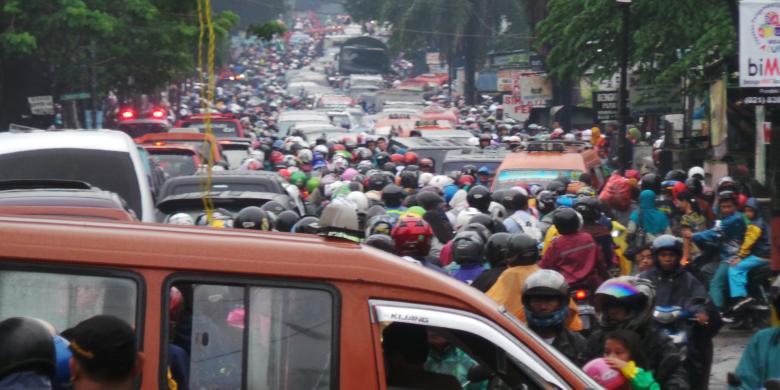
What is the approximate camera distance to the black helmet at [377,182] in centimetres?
1809

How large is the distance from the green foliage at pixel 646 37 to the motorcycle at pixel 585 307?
524 inches

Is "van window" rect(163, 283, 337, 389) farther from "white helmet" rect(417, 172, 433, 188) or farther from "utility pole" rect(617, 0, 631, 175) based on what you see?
"utility pole" rect(617, 0, 631, 175)

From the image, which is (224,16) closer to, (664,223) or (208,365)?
(664,223)

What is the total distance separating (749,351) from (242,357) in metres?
2.52

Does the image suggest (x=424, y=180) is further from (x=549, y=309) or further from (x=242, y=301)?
(x=242, y=301)

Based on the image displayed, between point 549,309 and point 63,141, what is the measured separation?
21.7 feet

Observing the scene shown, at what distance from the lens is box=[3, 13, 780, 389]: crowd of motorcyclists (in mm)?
7086

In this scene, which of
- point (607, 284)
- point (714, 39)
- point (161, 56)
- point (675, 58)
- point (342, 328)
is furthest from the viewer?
point (161, 56)

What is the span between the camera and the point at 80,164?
12547 mm

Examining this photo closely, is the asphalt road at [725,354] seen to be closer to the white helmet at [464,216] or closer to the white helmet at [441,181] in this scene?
the white helmet at [464,216]

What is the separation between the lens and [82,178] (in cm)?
1252

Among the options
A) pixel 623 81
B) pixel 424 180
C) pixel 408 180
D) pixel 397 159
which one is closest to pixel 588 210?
pixel 408 180

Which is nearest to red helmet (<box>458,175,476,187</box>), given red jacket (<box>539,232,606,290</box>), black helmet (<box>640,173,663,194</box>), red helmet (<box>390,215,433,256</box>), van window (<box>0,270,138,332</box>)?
black helmet (<box>640,173,663,194</box>)

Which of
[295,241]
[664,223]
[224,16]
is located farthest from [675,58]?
[295,241]
